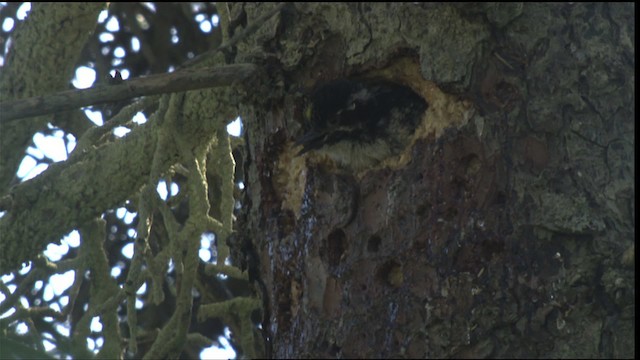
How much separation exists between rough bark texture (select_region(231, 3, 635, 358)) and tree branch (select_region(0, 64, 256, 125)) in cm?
13

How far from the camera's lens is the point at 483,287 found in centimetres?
195

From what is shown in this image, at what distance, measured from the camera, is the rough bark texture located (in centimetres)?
195

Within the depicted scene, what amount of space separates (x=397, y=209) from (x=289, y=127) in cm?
31

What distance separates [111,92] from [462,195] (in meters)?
0.62

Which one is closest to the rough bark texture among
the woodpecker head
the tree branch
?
the woodpecker head

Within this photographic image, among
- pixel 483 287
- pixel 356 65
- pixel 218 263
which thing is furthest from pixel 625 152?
pixel 218 263

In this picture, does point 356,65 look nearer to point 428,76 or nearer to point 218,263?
point 428,76

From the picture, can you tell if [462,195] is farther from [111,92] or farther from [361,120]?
[111,92]

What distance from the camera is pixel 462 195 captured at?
80.0 inches

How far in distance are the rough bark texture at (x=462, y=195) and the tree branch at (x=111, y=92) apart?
13 centimetres

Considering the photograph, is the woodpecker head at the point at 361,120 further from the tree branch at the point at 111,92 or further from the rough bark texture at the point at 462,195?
the tree branch at the point at 111,92

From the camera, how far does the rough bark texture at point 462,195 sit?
195cm

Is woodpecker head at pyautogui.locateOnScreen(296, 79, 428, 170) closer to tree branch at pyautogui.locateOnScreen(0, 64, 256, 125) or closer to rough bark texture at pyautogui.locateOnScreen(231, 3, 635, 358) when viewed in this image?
rough bark texture at pyautogui.locateOnScreen(231, 3, 635, 358)

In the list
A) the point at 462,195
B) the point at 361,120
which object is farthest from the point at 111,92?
the point at 462,195
